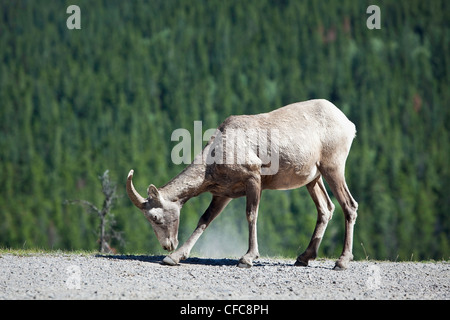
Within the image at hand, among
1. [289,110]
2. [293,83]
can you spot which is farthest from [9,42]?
[289,110]

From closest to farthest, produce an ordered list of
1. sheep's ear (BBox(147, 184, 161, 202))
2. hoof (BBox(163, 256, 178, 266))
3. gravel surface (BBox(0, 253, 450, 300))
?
gravel surface (BBox(0, 253, 450, 300)), hoof (BBox(163, 256, 178, 266)), sheep's ear (BBox(147, 184, 161, 202))

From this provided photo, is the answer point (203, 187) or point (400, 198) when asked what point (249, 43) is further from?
point (203, 187)

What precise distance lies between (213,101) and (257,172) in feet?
425

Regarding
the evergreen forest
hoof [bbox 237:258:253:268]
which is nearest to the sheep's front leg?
hoof [bbox 237:258:253:268]

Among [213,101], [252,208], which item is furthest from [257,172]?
[213,101]

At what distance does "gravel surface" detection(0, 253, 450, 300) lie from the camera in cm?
910

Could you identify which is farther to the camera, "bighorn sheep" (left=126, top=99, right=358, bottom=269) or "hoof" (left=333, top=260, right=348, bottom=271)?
"bighorn sheep" (left=126, top=99, right=358, bottom=269)

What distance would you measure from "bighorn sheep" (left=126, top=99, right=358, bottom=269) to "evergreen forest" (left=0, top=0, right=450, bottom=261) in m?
51.1

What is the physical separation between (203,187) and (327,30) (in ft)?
532

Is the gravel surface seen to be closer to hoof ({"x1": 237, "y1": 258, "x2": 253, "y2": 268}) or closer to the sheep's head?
hoof ({"x1": 237, "y1": 258, "x2": 253, "y2": 268})

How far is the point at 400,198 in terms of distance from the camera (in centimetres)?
10138

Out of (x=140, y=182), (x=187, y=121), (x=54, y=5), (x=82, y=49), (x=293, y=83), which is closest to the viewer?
(x=140, y=182)

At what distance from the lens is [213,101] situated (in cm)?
14112

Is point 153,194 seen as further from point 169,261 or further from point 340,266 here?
point 340,266
